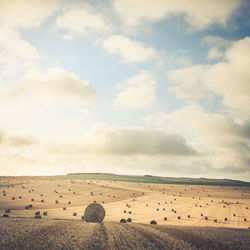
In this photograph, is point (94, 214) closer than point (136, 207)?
Yes

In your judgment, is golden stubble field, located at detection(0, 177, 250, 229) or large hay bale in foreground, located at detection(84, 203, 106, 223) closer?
large hay bale in foreground, located at detection(84, 203, 106, 223)

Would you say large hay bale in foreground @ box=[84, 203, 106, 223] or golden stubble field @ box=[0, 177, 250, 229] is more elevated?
large hay bale in foreground @ box=[84, 203, 106, 223]

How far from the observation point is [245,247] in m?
12.9

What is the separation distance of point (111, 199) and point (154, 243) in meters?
53.0

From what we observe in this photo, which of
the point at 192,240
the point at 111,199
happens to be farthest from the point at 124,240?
the point at 111,199

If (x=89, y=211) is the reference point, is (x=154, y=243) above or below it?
above

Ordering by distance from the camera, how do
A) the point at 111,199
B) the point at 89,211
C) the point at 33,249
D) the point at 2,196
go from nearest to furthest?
the point at 33,249
the point at 89,211
the point at 2,196
the point at 111,199

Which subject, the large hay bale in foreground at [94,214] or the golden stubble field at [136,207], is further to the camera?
the golden stubble field at [136,207]

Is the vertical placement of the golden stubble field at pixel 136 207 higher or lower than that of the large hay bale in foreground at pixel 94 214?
lower

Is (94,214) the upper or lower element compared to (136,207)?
upper

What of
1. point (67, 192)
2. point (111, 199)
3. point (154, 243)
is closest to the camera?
point (154, 243)

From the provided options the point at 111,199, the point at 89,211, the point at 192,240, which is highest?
the point at 192,240

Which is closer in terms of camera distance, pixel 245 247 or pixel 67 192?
pixel 245 247

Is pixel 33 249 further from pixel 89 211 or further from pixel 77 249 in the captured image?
pixel 89 211
